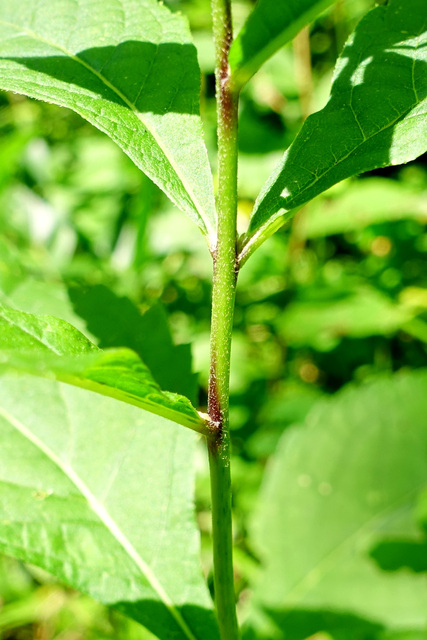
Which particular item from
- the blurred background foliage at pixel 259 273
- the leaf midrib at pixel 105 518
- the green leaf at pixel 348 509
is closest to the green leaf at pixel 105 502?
the leaf midrib at pixel 105 518

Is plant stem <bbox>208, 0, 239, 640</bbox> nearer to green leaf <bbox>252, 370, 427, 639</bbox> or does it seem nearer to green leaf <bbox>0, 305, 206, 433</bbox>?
green leaf <bbox>0, 305, 206, 433</bbox>

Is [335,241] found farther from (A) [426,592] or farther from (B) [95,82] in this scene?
(B) [95,82]

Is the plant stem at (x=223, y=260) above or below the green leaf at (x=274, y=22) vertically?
below

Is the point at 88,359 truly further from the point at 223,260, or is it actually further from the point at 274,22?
the point at 274,22

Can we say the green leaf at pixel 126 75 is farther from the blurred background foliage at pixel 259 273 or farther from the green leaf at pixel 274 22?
the blurred background foliage at pixel 259 273

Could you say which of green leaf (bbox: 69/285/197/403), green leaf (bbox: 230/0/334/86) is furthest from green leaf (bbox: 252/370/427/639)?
green leaf (bbox: 230/0/334/86)

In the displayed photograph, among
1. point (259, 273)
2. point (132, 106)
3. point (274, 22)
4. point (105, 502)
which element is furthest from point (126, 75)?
point (259, 273)
